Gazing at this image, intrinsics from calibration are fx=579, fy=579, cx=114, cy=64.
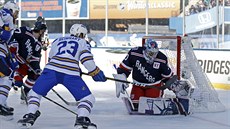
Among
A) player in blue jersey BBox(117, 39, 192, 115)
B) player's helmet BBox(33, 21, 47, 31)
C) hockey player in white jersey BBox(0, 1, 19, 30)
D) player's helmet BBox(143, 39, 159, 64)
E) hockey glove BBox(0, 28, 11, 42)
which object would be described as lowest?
player in blue jersey BBox(117, 39, 192, 115)

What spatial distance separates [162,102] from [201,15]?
6139mm

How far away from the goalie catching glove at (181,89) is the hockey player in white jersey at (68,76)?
3.97ft

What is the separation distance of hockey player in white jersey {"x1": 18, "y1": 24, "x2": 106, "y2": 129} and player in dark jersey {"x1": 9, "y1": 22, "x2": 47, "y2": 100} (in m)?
1.35

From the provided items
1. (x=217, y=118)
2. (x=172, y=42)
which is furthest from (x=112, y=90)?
(x=217, y=118)

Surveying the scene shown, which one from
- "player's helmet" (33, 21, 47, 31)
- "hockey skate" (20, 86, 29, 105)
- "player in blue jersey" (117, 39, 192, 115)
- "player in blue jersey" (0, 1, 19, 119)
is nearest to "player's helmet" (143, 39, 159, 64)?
"player in blue jersey" (117, 39, 192, 115)

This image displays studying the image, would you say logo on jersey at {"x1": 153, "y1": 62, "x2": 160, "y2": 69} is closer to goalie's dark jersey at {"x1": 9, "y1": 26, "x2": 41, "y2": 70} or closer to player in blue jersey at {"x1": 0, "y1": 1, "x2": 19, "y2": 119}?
goalie's dark jersey at {"x1": 9, "y1": 26, "x2": 41, "y2": 70}

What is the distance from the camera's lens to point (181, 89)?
5.31m

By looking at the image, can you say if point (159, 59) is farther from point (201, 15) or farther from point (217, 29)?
point (201, 15)

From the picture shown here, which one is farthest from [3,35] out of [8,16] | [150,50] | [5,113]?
[150,50]

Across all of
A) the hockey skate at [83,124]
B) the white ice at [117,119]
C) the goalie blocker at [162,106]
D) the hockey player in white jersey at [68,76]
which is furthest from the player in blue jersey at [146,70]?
the hockey skate at [83,124]

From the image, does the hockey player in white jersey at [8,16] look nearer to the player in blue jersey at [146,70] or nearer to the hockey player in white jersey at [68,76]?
the hockey player in white jersey at [68,76]

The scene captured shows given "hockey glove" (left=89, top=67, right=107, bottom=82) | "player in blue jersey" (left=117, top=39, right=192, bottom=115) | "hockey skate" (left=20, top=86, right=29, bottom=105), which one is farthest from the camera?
"hockey skate" (left=20, top=86, right=29, bottom=105)

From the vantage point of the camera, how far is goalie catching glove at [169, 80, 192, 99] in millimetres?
5250

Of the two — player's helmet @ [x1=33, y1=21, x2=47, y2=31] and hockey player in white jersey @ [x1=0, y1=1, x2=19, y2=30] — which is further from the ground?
hockey player in white jersey @ [x1=0, y1=1, x2=19, y2=30]
